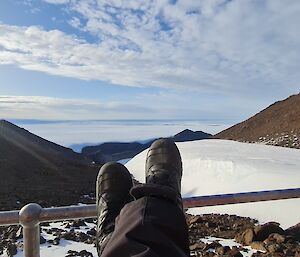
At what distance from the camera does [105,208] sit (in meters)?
1.51

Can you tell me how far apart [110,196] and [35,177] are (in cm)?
1491

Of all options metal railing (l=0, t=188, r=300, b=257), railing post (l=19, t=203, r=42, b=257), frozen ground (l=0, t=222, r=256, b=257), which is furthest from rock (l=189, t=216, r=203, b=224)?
railing post (l=19, t=203, r=42, b=257)

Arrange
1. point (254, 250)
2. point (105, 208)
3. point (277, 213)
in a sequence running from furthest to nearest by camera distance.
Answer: point (277, 213) < point (254, 250) < point (105, 208)

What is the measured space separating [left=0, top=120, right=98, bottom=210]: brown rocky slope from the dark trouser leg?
9.28m

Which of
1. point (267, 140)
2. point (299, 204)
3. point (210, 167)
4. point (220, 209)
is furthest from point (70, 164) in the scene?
point (299, 204)

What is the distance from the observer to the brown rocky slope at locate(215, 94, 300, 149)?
19688mm

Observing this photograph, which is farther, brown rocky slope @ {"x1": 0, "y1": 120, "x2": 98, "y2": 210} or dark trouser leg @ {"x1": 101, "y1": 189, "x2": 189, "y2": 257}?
brown rocky slope @ {"x1": 0, "y1": 120, "x2": 98, "y2": 210}

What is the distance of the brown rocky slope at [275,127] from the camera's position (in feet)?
64.6

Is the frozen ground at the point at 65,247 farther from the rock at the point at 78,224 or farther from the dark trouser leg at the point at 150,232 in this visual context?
the dark trouser leg at the point at 150,232

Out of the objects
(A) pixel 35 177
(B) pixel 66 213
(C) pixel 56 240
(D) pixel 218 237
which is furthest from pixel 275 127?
(B) pixel 66 213

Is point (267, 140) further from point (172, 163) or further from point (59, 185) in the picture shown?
point (172, 163)

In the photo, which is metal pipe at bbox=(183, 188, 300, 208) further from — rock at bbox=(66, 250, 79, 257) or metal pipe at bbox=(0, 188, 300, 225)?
rock at bbox=(66, 250, 79, 257)

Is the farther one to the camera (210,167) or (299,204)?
(210,167)

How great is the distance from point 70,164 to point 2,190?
27.5ft
